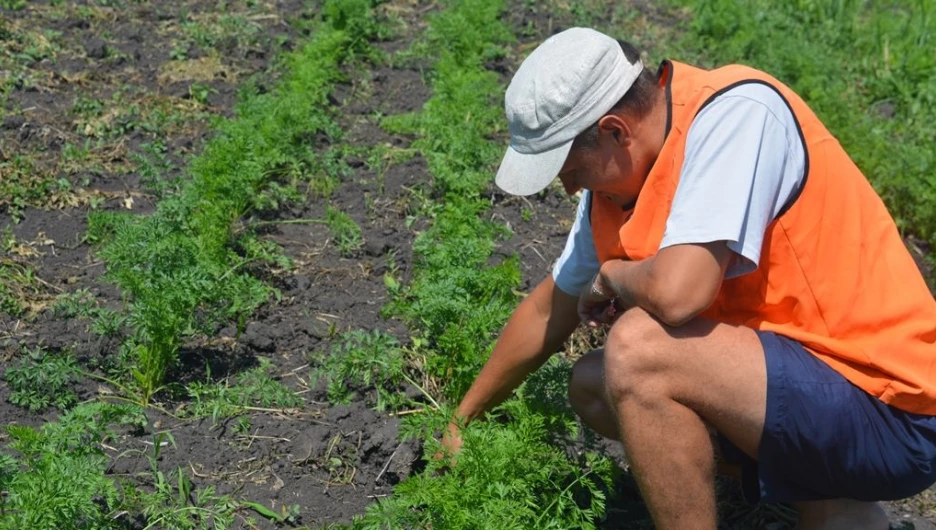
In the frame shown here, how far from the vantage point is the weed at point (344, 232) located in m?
5.38

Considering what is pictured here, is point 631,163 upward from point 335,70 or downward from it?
upward

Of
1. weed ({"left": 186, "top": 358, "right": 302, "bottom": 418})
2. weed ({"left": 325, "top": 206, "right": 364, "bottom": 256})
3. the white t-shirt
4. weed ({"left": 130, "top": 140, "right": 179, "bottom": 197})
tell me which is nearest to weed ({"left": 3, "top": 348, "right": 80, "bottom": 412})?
weed ({"left": 186, "top": 358, "right": 302, "bottom": 418})

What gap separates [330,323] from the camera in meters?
4.79

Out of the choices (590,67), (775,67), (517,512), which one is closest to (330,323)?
(517,512)

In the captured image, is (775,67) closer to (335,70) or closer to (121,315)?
(335,70)

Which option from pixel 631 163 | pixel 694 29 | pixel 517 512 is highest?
pixel 631 163

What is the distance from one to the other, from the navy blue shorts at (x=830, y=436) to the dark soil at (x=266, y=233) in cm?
83

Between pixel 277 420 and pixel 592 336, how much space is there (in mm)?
1391

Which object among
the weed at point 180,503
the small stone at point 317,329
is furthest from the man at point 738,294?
the small stone at point 317,329

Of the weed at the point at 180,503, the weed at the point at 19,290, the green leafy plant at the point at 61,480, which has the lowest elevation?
the weed at the point at 19,290

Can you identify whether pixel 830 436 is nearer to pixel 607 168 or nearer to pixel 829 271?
pixel 829 271

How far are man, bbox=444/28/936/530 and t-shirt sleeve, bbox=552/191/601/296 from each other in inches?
10.7

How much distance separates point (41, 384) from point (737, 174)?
7.89ft

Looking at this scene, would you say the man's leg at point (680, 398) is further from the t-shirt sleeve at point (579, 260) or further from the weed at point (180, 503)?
the weed at point (180, 503)
